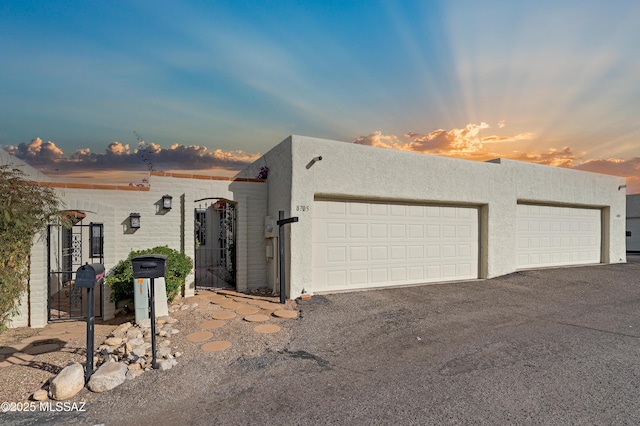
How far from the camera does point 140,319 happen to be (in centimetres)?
610

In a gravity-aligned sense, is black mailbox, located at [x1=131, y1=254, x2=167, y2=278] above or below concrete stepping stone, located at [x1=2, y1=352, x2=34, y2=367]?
above

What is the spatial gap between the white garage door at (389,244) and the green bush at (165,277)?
2.95m

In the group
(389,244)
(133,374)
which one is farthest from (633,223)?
(133,374)

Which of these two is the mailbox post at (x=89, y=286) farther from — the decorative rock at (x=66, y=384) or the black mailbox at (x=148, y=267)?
the black mailbox at (x=148, y=267)

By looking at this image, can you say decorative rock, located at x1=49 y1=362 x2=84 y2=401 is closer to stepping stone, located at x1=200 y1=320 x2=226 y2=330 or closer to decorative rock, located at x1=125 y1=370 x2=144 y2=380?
decorative rock, located at x1=125 y1=370 x2=144 y2=380

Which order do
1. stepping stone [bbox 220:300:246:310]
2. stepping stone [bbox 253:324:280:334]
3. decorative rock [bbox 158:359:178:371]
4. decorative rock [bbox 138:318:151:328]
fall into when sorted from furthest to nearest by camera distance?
stepping stone [bbox 220:300:246:310]
decorative rock [bbox 138:318:151:328]
stepping stone [bbox 253:324:280:334]
decorative rock [bbox 158:359:178:371]

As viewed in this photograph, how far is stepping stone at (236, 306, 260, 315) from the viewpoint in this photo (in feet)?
21.6

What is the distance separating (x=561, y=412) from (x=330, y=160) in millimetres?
6073

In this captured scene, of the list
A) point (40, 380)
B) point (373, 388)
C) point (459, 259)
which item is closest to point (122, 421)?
point (40, 380)

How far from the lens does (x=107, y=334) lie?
590 centimetres

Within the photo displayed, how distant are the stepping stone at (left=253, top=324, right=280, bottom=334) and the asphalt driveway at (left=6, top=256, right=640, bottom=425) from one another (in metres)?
0.33

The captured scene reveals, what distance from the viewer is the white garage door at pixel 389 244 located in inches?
322

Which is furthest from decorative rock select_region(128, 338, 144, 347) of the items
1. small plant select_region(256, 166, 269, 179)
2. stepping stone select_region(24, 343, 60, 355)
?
small plant select_region(256, 166, 269, 179)

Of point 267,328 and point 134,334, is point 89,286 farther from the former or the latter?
point 267,328
